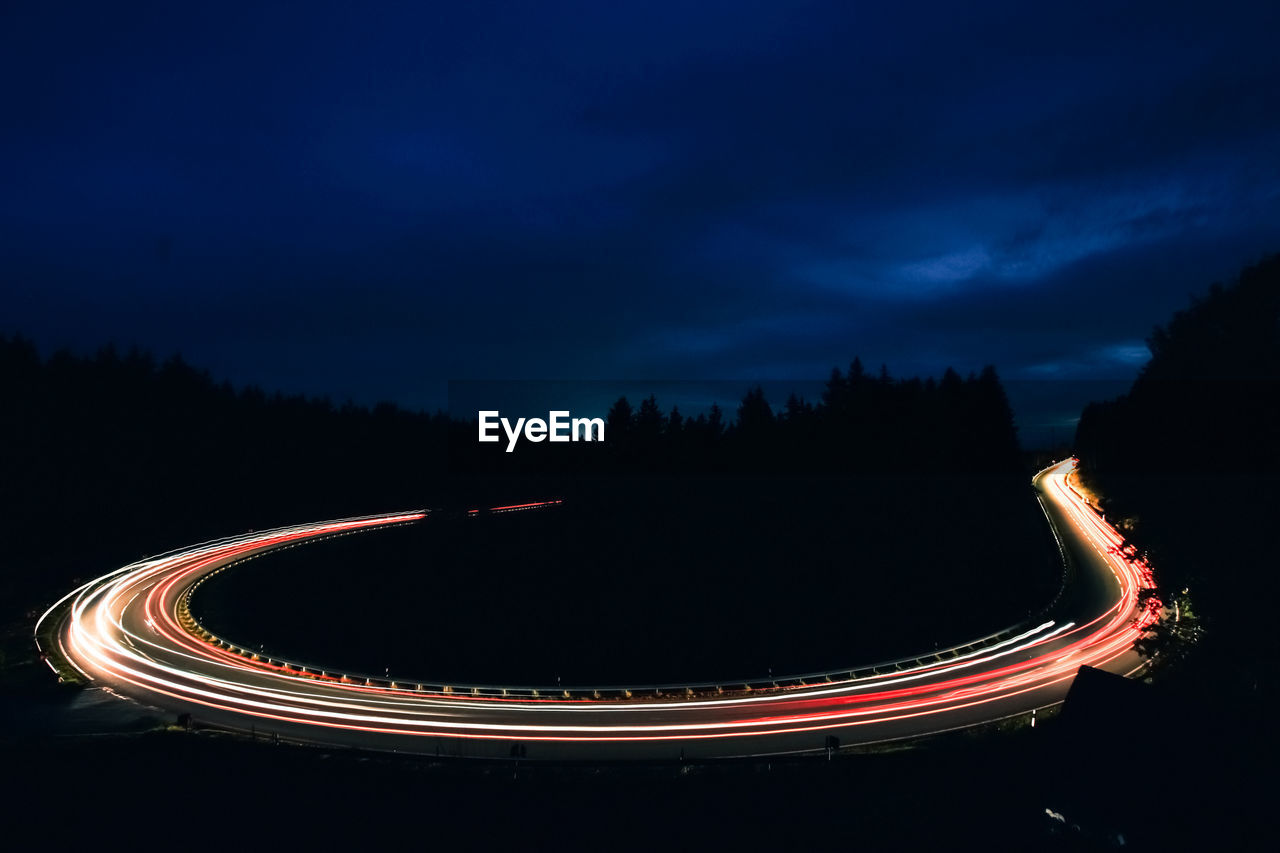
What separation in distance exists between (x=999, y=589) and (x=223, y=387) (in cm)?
9910

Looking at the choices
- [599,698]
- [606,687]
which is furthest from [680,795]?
[606,687]

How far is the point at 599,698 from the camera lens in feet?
68.3

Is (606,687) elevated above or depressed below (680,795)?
below

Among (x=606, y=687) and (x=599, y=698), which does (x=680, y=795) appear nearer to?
(x=599, y=698)

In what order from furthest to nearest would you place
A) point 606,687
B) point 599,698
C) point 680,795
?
point 606,687 → point 599,698 → point 680,795

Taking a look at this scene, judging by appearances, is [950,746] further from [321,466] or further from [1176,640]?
[321,466]

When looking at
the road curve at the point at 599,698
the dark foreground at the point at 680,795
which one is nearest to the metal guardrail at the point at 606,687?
the road curve at the point at 599,698

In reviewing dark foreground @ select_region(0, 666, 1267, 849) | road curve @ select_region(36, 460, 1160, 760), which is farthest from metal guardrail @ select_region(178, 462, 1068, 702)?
dark foreground @ select_region(0, 666, 1267, 849)

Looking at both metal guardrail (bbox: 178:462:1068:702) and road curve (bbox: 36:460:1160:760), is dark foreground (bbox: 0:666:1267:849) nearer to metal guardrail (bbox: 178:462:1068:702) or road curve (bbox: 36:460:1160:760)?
road curve (bbox: 36:460:1160:760)

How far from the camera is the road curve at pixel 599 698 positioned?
56.7ft

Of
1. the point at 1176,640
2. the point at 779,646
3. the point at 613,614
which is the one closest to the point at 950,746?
the point at 1176,640

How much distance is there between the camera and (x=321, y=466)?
8912 centimetres

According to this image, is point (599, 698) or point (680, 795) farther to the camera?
point (599, 698)

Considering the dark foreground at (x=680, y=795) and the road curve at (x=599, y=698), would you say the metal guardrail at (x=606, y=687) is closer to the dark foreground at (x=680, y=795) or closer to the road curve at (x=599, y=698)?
the road curve at (x=599, y=698)
